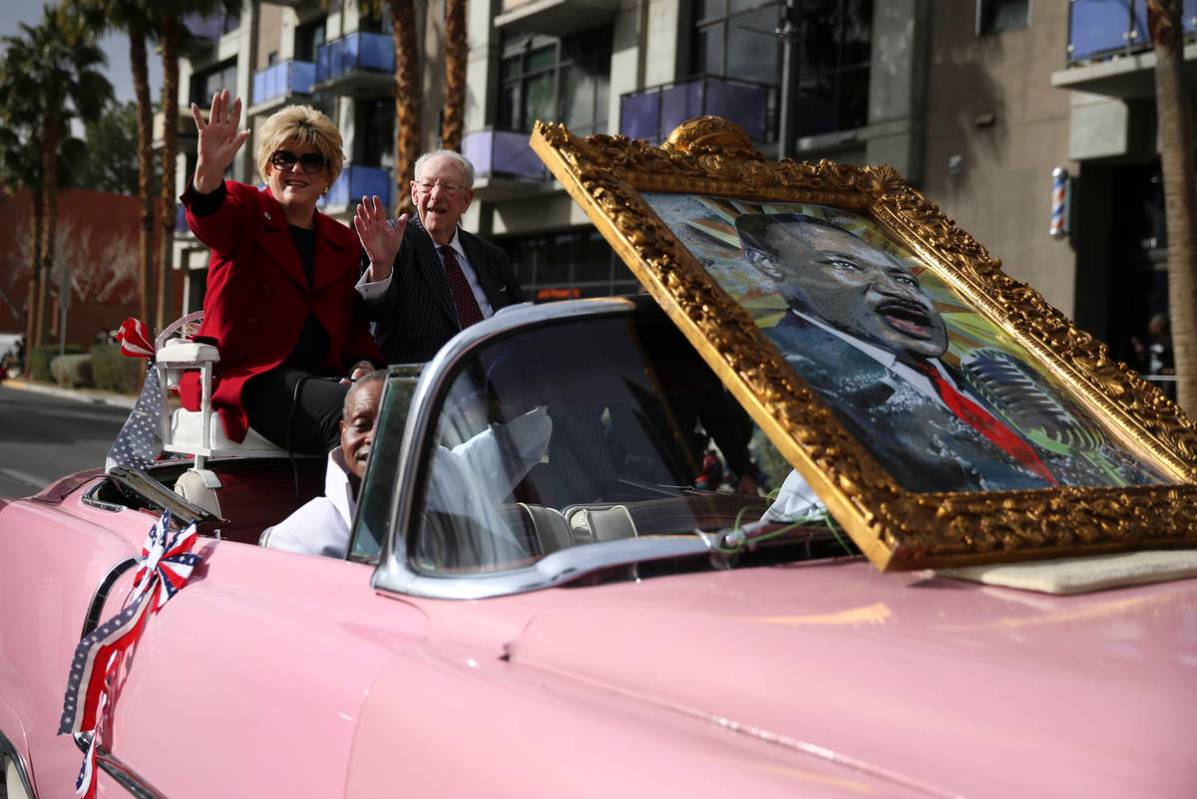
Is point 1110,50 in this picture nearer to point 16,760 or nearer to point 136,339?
point 136,339

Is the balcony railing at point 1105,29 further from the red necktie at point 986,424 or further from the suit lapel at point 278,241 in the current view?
the red necktie at point 986,424

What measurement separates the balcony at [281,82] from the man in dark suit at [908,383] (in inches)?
1251

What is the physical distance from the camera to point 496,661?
1708mm

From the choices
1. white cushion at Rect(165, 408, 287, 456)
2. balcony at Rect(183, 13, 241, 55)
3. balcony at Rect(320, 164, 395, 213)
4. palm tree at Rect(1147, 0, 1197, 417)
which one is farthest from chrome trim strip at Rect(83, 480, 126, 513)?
balcony at Rect(183, 13, 241, 55)

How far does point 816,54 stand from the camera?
19.2m

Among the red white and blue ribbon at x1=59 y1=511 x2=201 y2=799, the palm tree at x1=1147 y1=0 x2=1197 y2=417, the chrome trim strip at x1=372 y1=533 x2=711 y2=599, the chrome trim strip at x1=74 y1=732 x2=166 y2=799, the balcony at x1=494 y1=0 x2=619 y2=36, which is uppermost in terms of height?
the balcony at x1=494 y1=0 x2=619 y2=36

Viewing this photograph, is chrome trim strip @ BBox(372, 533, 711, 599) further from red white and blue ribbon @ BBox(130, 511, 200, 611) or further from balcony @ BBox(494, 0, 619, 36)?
balcony @ BBox(494, 0, 619, 36)

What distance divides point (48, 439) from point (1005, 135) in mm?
13900

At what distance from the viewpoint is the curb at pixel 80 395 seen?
1261 inches

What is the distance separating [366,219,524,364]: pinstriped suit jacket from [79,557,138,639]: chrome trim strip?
1.36m

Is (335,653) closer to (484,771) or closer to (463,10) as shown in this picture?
(484,771)

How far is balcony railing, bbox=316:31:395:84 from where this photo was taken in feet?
98.5

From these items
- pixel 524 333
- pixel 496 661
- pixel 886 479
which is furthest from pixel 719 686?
pixel 524 333

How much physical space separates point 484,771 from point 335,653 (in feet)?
1.49
